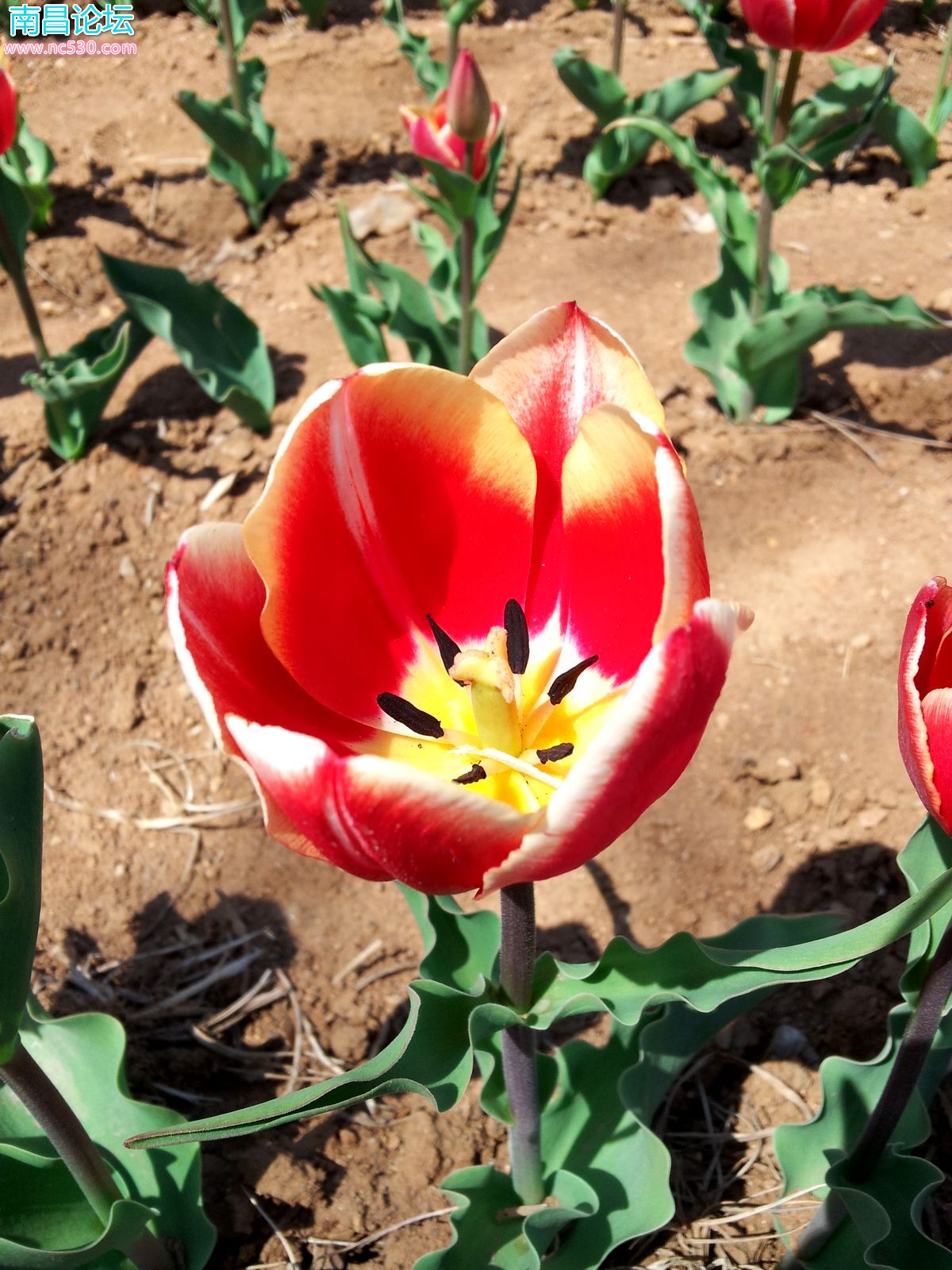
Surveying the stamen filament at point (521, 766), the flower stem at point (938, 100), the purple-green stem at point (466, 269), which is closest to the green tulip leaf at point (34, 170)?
the purple-green stem at point (466, 269)

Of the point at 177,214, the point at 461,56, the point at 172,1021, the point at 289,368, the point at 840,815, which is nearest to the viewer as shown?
the point at 172,1021

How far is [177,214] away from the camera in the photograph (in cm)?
383

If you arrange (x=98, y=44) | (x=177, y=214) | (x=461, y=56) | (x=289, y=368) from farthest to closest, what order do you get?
(x=98, y=44)
(x=177, y=214)
(x=289, y=368)
(x=461, y=56)

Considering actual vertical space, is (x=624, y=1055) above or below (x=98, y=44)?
below

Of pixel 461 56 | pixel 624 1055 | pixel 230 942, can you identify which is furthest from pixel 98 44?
pixel 624 1055

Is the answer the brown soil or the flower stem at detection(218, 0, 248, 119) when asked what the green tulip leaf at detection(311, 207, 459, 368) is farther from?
the flower stem at detection(218, 0, 248, 119)

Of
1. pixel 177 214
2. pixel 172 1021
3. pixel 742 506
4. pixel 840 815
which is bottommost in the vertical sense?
pixel 172 1021

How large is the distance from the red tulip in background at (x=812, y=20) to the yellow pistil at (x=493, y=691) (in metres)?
1.81

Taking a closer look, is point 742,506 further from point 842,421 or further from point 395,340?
point 395,340

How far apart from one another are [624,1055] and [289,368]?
226 cm

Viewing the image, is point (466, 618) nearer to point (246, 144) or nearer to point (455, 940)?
point (455, 940)

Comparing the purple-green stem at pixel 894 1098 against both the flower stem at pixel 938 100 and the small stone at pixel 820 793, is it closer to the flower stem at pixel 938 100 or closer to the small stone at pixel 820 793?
the small stone at pixel 820 793

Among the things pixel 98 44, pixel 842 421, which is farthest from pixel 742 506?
pixel 98 44

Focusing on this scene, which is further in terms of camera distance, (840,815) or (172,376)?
(172,376)
